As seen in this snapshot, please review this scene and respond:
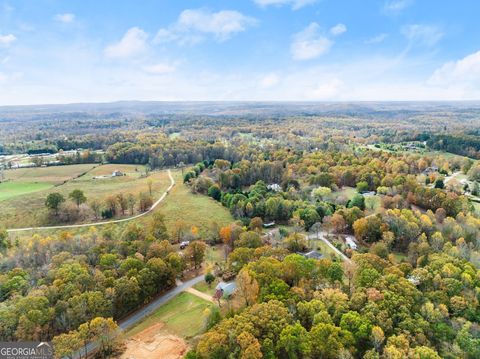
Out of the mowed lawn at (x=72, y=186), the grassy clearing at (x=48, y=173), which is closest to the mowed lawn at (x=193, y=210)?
the mowed lawn at (x=72, y=186)

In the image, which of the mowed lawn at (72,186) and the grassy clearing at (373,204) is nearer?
the mowed lawn at (72,186)

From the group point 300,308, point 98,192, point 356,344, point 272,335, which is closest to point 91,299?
point 272,335

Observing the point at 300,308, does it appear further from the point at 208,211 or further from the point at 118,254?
the point at 208,211

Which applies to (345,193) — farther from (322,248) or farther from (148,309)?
(148,309)

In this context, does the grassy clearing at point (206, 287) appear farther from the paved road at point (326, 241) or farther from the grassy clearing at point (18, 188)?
the grassy clearing at point (18, 188)

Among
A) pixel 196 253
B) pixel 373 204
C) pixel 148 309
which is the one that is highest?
pixel 373 204

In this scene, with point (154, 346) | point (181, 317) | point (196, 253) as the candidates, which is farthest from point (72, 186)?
point (154, 346)
